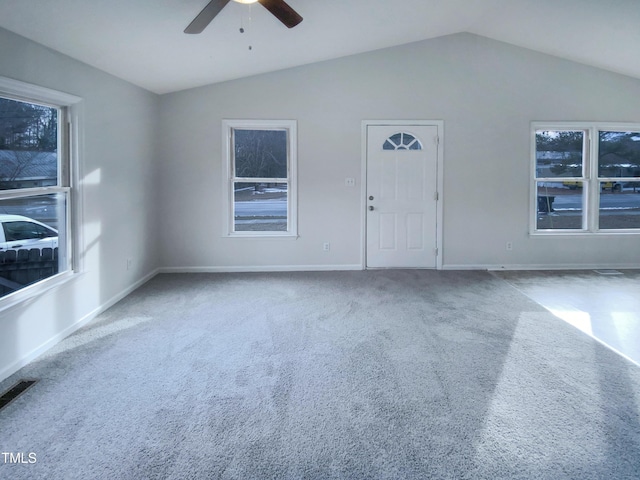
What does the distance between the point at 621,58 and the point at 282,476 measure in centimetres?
600

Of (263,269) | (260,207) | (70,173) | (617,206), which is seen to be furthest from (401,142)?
(70,173)

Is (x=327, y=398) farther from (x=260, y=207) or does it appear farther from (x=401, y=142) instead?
(x=401, y=142)

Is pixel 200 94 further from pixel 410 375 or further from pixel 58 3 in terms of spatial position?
pixel 410 375

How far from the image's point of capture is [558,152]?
245 inches

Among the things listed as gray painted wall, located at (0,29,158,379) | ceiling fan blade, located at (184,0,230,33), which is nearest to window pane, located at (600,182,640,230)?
ceiling fan blade, located at (184,0,230,33)

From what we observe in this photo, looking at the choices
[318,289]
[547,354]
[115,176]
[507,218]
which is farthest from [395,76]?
[547,354]

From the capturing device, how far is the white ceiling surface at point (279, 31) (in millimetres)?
3209

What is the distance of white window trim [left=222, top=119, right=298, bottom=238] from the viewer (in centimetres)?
593

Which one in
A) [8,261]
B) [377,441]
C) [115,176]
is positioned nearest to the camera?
[377,441]

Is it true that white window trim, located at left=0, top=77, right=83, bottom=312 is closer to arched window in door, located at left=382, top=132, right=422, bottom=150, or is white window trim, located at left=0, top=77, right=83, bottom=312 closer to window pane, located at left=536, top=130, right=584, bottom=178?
arched window in door, located at left=382, top=132, right=422, bottom=150

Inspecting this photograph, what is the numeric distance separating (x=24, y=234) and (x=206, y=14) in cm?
200

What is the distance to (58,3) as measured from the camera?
282 centimetres

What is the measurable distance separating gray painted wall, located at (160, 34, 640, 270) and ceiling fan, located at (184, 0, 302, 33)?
271 cm

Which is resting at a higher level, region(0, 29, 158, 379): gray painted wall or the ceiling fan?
the ceiling fan
